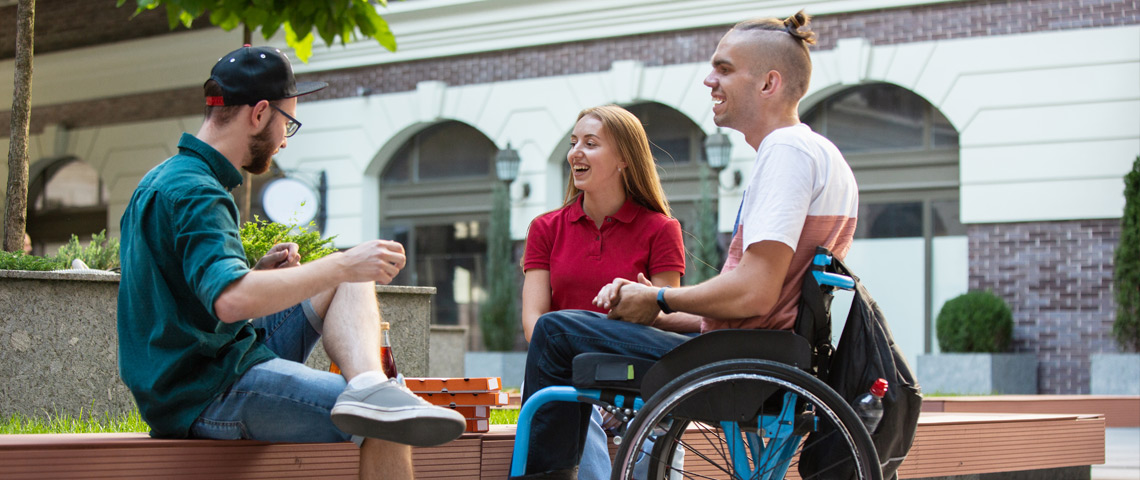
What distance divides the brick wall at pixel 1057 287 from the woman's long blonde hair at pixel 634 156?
941 cm

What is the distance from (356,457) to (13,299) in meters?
2.48

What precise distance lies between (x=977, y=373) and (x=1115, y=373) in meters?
1.31

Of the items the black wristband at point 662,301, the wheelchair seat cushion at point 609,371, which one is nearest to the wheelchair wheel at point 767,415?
the wheelchair seat cushion at point 609,371

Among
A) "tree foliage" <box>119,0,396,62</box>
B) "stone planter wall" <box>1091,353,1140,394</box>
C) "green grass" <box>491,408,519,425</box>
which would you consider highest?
"tree foliage" <box>119,0,396,62</box>

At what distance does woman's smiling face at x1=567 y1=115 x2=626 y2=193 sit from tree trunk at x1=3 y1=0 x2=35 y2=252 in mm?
3195

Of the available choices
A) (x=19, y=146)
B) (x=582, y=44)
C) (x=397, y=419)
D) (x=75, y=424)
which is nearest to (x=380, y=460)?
(x=397, y=419)

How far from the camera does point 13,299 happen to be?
4.86 meters

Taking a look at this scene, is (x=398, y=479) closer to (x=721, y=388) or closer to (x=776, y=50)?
(x=721, y=388)

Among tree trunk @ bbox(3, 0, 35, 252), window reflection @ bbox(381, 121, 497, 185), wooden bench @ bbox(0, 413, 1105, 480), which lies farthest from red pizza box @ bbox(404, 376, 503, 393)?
window reflection @ bbox(381, 121, 497, 185)

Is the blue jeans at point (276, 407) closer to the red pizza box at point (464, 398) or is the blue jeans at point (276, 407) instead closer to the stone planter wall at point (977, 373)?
the red pizza box at point (464, 398)

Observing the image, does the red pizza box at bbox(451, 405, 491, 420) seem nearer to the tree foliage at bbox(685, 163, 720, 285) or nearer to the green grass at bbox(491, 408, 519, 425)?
the green grass at bbox(491, 408, 519, 425)

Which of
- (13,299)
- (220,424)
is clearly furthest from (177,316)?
(13,299)

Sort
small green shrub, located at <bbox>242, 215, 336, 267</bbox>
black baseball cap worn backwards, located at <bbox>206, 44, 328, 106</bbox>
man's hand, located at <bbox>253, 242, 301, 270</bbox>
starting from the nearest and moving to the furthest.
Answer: black baseball cap worn backwards, located at <bbox>206, 44, 328, 106</bbox>
man's hand, located at <bbox>253, 242, 301, 270</bbox>
small green shrub, located at <bbox>242, 215, 336, 267</bbox>

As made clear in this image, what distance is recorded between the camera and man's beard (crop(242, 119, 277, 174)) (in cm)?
287
